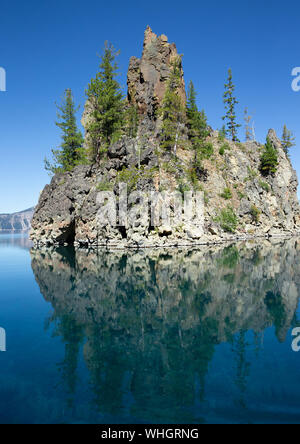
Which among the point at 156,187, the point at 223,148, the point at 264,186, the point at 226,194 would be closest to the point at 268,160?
the point at 264,186

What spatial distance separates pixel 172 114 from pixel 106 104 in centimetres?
1327

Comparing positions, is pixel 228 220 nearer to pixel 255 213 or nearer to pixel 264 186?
pixel 255 213

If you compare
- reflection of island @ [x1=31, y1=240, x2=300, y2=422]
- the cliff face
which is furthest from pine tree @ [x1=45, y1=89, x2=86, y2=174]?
reflection of island @ [x1=31, y1=240, x2=300, y2=422]

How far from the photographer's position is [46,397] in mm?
6777

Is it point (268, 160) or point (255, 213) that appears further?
point (268, 160)

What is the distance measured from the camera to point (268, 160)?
63.5 metres

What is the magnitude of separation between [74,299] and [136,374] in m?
9.05

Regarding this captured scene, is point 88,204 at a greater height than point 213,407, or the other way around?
point 88,204

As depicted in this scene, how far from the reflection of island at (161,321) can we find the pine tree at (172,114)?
110 feet

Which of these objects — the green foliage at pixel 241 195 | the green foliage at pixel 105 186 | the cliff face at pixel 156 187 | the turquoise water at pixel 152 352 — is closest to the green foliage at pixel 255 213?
the cliff face at pixel 156 187

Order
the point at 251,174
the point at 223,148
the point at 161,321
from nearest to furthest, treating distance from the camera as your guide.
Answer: the point at 161,321
the point at 223,148
the point at 251,174
